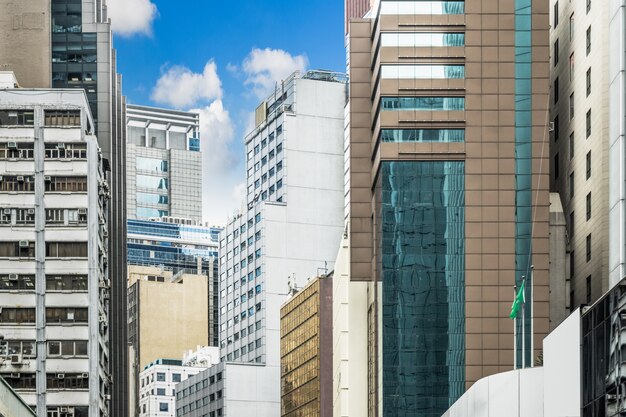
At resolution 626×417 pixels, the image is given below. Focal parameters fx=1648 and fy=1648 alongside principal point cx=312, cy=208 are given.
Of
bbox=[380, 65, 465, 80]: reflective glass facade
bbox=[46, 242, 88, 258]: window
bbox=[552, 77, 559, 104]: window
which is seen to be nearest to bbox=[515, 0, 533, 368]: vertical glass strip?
bbox=[552, 77, 559, 104]: window

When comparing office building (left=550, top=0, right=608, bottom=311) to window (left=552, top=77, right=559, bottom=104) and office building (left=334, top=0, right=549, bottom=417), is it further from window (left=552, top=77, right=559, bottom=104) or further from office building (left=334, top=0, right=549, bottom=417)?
office building (left=334, top=0, right=549, bottom=417)

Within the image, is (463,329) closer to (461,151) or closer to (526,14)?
(461,151)

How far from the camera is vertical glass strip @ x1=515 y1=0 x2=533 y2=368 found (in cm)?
14238

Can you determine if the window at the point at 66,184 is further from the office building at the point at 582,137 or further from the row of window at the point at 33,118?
the office building at the point at 582,137

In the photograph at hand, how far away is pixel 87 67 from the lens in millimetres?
176125

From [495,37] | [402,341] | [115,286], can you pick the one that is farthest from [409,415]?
[115,286]

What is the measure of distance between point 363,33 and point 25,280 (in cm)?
4294

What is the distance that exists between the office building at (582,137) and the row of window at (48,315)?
39.9 metres

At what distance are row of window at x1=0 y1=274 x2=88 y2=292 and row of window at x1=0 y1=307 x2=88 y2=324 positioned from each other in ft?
5.74

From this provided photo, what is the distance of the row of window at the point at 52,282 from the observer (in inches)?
5281

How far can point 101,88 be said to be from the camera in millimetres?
174125

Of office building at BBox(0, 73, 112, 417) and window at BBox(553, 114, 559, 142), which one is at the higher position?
window at BBox(553, 114, 559, 142)

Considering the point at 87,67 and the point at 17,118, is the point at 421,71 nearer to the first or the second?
the point at 17,118

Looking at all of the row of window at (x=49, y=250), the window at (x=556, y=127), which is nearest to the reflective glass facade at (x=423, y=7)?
the window at (x=556, y=127)
